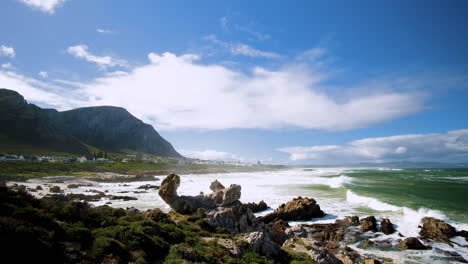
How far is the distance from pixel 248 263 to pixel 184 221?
909 cm

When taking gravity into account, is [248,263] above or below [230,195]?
below

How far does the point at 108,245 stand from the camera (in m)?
10.9

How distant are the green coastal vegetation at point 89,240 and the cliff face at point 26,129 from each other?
157086 mm

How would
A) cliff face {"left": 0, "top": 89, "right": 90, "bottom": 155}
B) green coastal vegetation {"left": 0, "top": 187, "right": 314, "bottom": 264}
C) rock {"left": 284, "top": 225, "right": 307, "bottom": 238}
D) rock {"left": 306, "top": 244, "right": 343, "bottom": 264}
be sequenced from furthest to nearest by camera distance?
cliff face {"left": 0, "top": 89, "right": 90, "bottom": 155}, rock {"left": 284, "top": 225, "right": 307, "bottom": 238}, rock {"left": 306, "top": 244, "right": 343, "bottom": 264}, green coastal vegetation {"left": 0, "top": 187, "right": 314, "bottom": 264}

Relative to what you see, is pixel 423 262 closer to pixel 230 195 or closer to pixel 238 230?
pixel 238 230

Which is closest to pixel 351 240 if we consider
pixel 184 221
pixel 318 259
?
pixel 318 259

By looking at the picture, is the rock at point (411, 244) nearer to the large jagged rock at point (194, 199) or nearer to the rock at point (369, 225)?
the rock at point (369, 225)

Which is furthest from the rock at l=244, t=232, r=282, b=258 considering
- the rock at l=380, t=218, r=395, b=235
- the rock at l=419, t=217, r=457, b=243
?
the rock at l=419, t=217, r=457, b=243

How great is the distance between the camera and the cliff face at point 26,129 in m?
138

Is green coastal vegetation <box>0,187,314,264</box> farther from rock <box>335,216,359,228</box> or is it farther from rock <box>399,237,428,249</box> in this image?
rock <box>335,216,359,228</box>

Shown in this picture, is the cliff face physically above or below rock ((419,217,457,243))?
above

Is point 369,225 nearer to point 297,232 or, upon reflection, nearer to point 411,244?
point 411,244

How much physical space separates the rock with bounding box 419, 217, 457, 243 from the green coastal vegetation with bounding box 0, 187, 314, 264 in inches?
607

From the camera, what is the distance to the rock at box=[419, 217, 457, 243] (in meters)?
21.4
